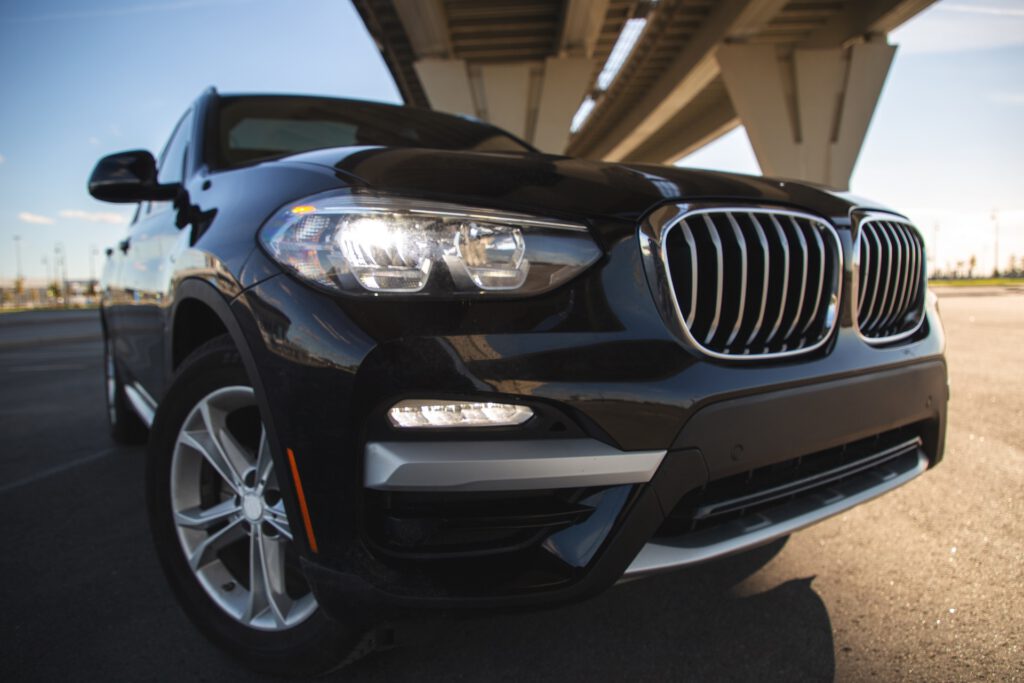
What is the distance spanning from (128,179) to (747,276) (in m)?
2.22

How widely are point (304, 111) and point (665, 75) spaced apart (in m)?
23.0

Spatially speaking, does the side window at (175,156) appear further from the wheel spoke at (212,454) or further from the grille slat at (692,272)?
the grille slat at (692,272)

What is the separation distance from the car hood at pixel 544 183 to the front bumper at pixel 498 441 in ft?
0.53

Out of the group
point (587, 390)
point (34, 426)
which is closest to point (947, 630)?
point (587, 390)

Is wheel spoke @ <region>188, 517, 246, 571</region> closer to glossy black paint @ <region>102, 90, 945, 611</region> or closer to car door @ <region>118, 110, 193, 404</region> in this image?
glossy black paint @ <region>102, 90, 945, 611</region>

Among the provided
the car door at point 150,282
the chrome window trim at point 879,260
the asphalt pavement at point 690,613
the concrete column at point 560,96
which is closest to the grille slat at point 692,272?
the chrome window trim at point 879,260

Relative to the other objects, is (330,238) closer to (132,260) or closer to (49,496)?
(132,260)

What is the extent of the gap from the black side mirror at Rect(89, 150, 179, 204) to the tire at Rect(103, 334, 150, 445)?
170cm

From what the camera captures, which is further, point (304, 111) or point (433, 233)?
point (304, 111)

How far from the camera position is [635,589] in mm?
2082

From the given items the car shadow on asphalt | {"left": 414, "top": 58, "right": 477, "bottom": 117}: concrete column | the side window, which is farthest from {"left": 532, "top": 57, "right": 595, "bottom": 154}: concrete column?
the car shadow on asphalt

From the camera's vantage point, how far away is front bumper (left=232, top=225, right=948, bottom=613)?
4.13 feet

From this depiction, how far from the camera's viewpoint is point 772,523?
158cm

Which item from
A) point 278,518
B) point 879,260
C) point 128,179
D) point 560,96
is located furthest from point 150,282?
point 560,96
